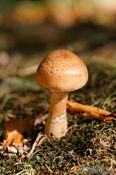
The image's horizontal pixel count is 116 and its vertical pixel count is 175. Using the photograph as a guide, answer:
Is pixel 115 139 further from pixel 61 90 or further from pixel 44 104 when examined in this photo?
pixel 44 104

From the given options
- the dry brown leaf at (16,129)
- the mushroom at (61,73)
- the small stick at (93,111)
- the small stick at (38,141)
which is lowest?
the small stick at (38,141)

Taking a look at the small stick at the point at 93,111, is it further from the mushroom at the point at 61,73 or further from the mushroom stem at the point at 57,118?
the mushroom at the point at 61,73

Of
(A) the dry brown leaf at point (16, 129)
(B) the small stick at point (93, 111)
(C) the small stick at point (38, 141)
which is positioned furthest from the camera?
(A) the dry brown leaf at point (16, 129)

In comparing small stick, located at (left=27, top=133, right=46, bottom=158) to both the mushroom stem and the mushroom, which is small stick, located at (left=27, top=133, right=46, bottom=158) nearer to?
the mushroom stem

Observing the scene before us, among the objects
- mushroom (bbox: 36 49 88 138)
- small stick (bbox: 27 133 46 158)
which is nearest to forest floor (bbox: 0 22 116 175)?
small stick (bbox: 27 133 46 158)

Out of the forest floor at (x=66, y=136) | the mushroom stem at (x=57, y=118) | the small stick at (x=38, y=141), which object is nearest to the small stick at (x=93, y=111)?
the forest floor at (x=66, y=136)

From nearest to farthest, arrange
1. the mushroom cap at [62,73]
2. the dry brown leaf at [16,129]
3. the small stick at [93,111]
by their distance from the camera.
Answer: the mushroom cap at [62,73] < the small stick at [93,111] < the dry brown leaf at [16,129]

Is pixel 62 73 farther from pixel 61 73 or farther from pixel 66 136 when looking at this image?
pixel 66 136

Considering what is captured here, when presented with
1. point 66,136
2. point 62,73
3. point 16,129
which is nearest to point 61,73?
point 62,73
